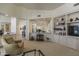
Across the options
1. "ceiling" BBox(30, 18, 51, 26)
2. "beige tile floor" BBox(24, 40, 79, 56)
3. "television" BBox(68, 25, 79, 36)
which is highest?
"ceiling" BBox(30, 18, 51, 26)

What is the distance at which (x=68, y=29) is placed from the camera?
6785 millimetres

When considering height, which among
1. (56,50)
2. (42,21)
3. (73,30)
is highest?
(42,21)

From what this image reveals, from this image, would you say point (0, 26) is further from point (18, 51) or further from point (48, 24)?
point (48, 24)

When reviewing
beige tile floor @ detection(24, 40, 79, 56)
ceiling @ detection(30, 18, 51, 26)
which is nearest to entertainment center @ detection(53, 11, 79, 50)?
beige tile floor @ detection(24, 40, 79, 56)

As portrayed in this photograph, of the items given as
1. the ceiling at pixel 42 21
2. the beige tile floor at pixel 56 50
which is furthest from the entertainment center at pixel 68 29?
the ceiling at pixel 42 21

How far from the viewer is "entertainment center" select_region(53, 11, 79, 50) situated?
19.4 feet

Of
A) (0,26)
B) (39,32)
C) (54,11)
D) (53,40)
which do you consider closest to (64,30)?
(53,40)

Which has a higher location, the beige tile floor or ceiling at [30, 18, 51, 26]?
ceiling at [30, 18, 51, 26]

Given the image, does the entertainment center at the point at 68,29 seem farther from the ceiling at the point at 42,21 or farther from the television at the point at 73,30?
the ceiling at the point at 42,21

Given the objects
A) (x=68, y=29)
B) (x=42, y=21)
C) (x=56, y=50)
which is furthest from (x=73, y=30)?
(x=42, y=21)

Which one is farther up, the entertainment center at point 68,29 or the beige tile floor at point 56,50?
the entertainment center at point 68,29

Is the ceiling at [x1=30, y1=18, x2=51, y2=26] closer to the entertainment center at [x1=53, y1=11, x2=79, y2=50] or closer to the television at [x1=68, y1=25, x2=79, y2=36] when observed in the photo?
the entertainment center at [x1=53, y1=11, x2=79, y2=50]

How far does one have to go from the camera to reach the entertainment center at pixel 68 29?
5922 millimetres

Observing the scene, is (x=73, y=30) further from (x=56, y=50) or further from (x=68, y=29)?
(x=56, y=50)
